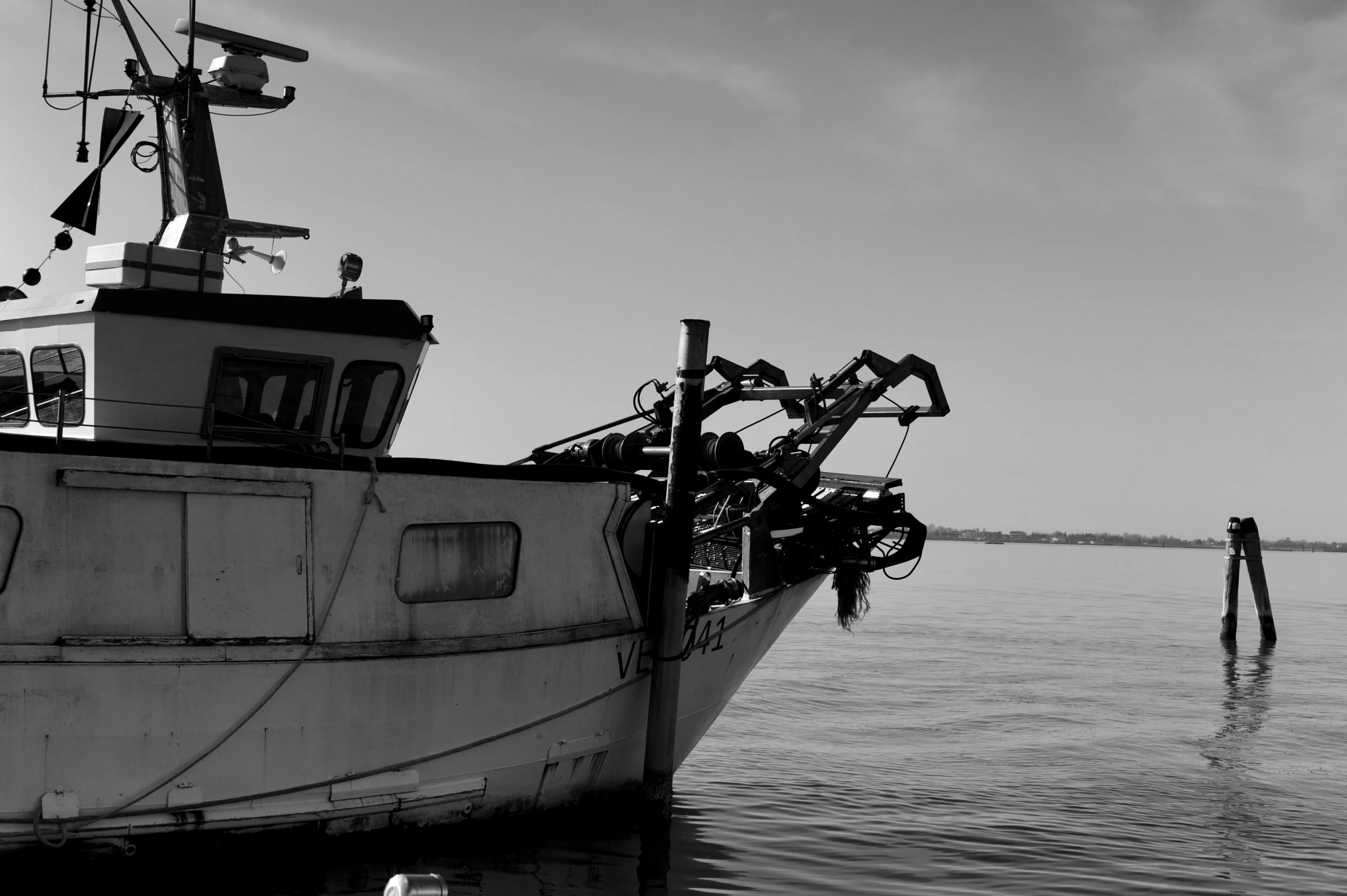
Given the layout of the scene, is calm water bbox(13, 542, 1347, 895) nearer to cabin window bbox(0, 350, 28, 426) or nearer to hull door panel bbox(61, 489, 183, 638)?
hull door panel bbox(61, 489, 183, 638)

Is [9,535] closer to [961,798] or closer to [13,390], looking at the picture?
[13,390]

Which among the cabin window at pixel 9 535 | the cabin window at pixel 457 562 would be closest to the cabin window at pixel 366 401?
the cabin window at pixel 457 562

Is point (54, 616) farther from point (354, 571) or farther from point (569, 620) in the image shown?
point (569, 620)

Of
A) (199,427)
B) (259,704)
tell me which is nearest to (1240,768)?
(259,704)

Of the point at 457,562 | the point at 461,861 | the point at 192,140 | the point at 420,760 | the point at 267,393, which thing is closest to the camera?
the point at 420,760

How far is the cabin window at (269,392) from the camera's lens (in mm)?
10367

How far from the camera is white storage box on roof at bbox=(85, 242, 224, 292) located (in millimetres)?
10398

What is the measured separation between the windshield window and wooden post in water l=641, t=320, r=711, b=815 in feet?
10.9

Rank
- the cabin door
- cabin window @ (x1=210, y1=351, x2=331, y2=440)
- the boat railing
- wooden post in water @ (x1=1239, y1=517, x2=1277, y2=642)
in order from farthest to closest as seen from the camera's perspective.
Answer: wooden post in water @ (x1=1239, y1=517, x2=1277, y2=642)
cabin window @ (x1=210, y1=351, x2=331, y2=440)
the boat railing
the cabin door

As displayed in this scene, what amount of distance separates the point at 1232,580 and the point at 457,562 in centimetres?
2564

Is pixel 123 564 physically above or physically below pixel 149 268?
below

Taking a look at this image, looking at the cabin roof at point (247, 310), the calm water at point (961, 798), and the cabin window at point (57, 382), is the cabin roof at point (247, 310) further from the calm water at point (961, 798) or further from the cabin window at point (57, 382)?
the calm water at point (961, 798)

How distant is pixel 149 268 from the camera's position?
10.5 meters

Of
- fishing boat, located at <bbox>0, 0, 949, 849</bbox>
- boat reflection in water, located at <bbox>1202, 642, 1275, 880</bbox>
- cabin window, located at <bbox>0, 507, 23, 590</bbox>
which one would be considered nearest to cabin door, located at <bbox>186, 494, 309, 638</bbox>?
fishing boat, located at <bbox>0, 0, 949, 849</bbox>
